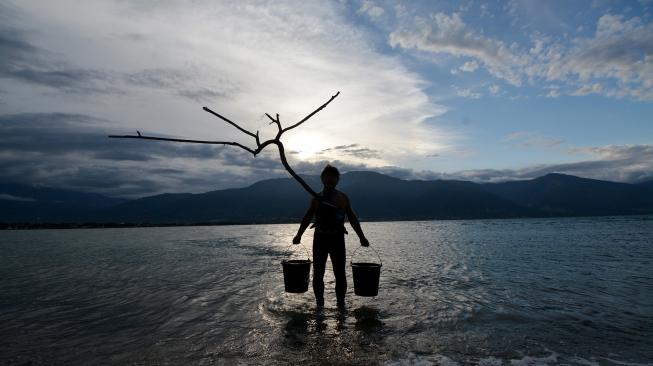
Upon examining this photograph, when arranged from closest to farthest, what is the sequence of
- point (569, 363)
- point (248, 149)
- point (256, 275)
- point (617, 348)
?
point (569, 363), point (617, 348), point (248, 149), point (256, 275)

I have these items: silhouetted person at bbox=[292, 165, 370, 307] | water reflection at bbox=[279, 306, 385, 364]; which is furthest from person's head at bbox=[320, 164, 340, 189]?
water reflection at bbox=[279, 306, 385, 364]

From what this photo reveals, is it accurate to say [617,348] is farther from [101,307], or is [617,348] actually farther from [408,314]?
[101,307]

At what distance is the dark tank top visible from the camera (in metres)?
7.63

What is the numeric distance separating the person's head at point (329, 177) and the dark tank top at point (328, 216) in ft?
0.67

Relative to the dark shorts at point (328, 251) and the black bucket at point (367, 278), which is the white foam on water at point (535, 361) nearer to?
the black bucket at point (367, 278)

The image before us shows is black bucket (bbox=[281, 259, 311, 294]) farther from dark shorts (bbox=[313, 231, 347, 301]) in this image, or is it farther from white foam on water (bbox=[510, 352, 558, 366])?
white foam on water (bbox=[510, 352, 558, 366])

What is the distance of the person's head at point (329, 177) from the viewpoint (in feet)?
25.1

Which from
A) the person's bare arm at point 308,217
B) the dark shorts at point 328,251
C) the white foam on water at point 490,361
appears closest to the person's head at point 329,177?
the person's bare arm at point 308,217

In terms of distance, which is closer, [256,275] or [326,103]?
[326,103]

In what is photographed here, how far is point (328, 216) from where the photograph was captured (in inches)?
303

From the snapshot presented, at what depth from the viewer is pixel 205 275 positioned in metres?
14.6

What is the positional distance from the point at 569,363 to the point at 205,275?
1283cm

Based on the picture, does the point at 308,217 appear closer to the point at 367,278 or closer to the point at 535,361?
the point at 367,278

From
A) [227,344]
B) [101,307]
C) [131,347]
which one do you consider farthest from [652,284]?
[101,307]
